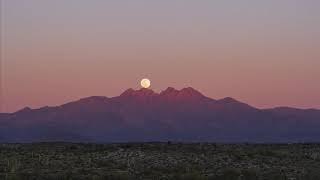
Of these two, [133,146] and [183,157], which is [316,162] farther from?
[133,146]

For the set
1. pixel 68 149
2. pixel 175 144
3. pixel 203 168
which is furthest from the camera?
pixel 175 144

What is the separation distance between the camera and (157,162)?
1914 inches

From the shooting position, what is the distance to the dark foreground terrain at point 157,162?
43.7m

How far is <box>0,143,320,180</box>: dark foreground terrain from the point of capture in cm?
4366

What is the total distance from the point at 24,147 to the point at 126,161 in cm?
1152

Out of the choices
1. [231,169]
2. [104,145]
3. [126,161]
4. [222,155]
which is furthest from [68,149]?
[231,169]

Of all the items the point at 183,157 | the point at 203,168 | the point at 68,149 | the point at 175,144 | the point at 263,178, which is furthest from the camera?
the point at 175,144

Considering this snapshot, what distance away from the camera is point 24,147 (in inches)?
2250

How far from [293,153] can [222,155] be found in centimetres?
780

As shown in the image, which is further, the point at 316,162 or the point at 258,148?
the point at 258,148

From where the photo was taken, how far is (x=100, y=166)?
4734 centimetres

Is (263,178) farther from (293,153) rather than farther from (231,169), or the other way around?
(293,153)

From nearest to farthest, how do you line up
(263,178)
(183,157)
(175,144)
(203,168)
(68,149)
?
(263,178), (203,168), (183,157), (68,149), (175,144)

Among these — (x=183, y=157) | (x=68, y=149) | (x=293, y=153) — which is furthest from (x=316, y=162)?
(x=68, y=149)
